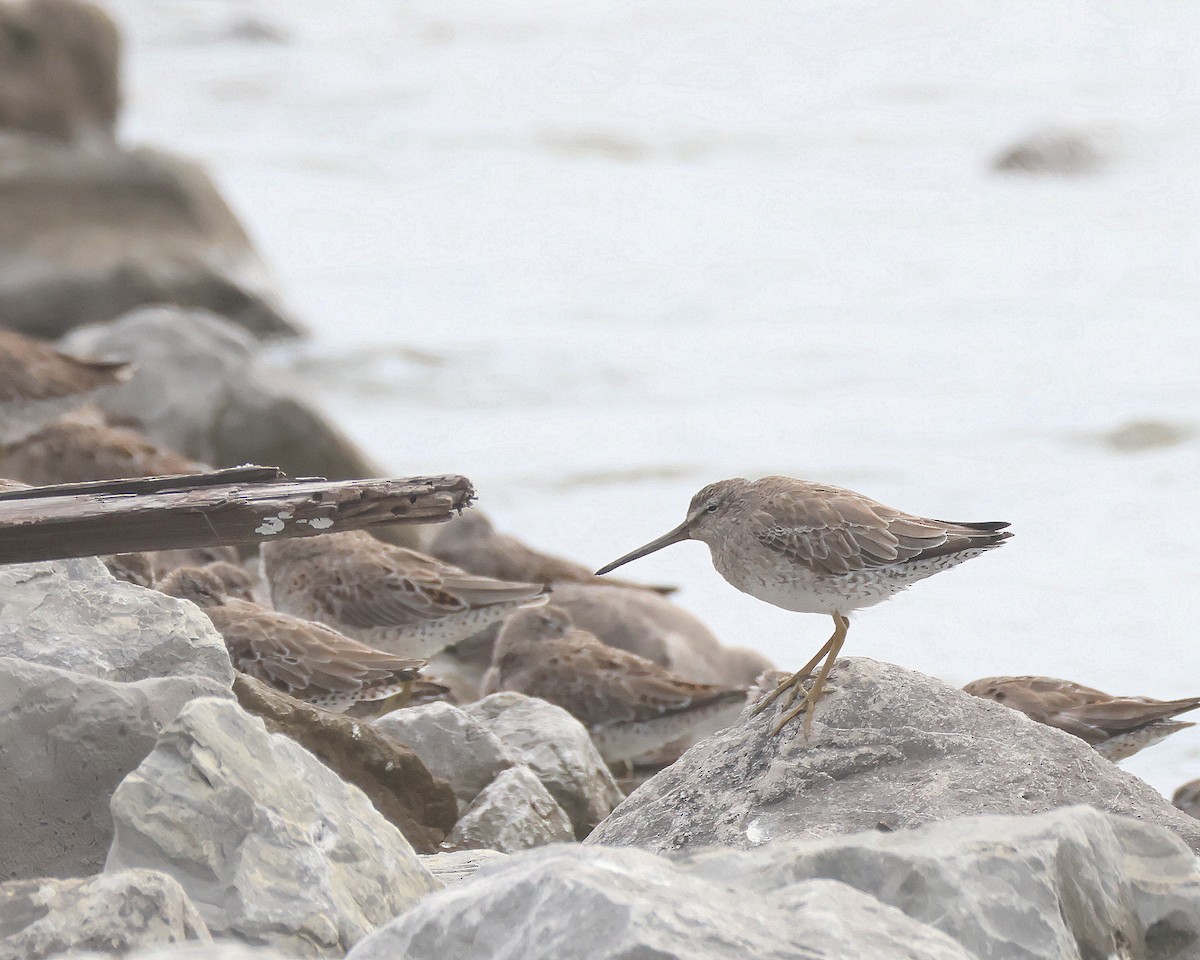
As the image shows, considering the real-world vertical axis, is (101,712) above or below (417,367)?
above

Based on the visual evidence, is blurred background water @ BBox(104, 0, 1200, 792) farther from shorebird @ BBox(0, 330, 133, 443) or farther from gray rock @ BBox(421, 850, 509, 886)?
gray rock @ BBox(421, 850, 509, 886)

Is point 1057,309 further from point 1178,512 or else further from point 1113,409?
point 1178,512

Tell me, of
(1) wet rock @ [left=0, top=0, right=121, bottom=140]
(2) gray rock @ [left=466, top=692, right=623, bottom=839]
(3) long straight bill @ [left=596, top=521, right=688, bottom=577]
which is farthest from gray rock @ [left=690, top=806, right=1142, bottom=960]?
(1) wet rock @ [left=0, top=0, right=121, bottom=140]

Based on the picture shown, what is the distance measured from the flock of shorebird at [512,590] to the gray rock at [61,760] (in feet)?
6.07

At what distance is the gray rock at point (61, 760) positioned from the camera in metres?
3.79

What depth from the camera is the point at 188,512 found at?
4148mm

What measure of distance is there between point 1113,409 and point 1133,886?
14.1 m

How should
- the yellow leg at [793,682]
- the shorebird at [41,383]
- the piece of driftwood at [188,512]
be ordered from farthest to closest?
the shorebird at [41,383] → the yellow leg at [793,682] → the piece of driftwood at [188,512]

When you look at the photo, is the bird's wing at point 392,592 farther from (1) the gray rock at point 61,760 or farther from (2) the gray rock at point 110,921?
(2) the gray rock at point 110,921

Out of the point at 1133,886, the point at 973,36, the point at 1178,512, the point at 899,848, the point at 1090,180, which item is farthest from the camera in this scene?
the point at 973,36

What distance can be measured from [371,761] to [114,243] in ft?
42.8

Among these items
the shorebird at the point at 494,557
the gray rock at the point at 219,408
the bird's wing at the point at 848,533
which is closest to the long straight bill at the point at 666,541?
the bird's wing at the point at 848,533

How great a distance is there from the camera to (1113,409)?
55.6 ft

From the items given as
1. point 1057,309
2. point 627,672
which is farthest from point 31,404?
point 1057,309
